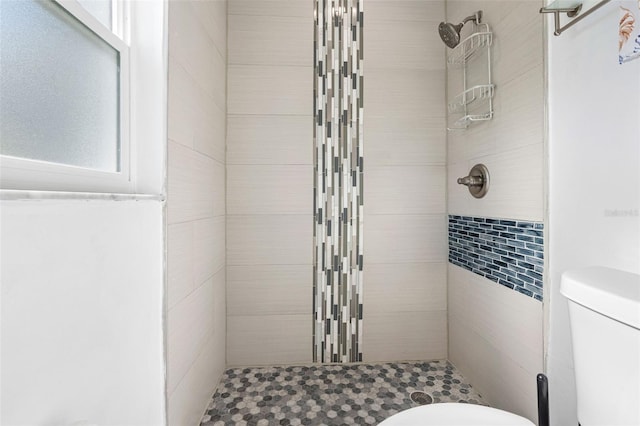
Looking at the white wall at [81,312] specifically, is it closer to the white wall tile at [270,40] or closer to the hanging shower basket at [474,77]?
A: the white wall tile at [270,40]

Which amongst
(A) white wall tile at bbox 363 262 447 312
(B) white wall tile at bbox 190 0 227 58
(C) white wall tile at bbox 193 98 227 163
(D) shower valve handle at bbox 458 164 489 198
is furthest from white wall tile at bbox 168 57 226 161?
(D) shower valve handle at bbox 458 164 489 198

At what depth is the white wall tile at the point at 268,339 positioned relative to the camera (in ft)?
5.06

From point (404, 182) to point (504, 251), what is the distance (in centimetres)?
58

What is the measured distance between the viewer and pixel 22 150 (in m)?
0.55

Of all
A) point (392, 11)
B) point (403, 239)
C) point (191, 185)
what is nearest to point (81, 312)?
point (191, 185)

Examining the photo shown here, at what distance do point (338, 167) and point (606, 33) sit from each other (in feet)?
3.36

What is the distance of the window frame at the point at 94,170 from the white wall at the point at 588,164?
120 cm

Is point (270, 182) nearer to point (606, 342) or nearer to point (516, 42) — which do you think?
point (516, 42)

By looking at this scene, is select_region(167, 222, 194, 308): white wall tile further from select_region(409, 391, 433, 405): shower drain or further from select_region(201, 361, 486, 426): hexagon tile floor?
select_region(409, 391, 433, 405): shower drain

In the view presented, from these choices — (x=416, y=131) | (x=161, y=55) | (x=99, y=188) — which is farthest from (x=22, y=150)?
(x=416, y=131)

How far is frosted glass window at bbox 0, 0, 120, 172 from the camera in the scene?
0.53 meters

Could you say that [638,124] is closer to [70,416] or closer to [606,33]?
[606,33]

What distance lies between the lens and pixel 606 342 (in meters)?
0.62

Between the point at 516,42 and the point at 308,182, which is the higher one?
the point at 516,42
